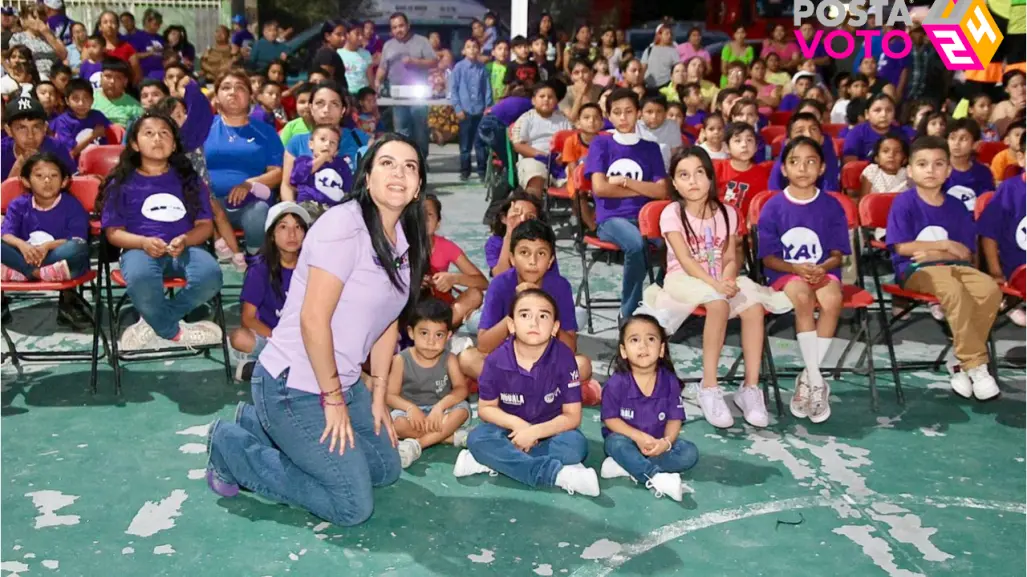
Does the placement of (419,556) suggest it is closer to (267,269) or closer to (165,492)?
(165,492)

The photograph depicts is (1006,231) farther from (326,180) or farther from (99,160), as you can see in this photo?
(99,160)

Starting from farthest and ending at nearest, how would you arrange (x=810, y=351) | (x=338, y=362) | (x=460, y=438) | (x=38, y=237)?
1. (x=38, y=237)
2. (x=810, y=351)
3. (x=460, y=438)
4. (x=338, y=362)

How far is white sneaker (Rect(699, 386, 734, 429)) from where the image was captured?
4.69 meters

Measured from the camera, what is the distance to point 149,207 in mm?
5254

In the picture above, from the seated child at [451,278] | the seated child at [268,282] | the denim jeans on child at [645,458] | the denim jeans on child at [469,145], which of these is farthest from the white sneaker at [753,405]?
the denim jeans on child at [469,145]

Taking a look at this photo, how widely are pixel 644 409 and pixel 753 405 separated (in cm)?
76

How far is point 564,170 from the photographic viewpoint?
27.7 feet

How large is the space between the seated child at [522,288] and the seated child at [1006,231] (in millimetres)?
2101

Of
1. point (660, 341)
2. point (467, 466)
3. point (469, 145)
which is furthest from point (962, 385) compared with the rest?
point (469, 145)

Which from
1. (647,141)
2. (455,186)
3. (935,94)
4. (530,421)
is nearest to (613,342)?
(647,141)

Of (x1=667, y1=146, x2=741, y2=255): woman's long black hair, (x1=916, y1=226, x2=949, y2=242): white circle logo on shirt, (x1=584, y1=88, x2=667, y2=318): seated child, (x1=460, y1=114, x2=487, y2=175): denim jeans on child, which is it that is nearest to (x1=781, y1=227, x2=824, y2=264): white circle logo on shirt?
(x1=667, y1=146, x2=741, y2=255): woman's long black hair

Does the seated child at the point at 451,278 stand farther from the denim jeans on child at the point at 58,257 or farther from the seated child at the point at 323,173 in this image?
the denim jeans on child at the point at 58,257

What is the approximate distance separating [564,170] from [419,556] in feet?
17.3

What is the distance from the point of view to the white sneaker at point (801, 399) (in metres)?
4.83
